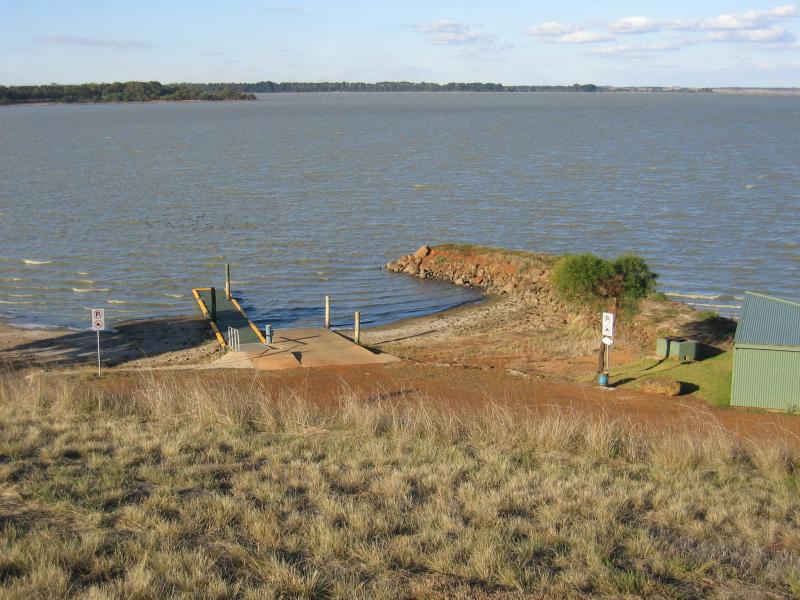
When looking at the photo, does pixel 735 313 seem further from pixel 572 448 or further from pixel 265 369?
pixel 572 448

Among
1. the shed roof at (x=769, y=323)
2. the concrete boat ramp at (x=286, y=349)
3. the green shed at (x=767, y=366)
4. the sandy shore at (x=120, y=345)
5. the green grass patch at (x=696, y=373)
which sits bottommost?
the sandy shore at (x=120, y=345)

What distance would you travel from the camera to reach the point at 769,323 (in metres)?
19.8

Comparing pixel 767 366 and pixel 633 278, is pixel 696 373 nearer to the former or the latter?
pixel 767 366

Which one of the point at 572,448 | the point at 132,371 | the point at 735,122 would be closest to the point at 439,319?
the point at 132,371

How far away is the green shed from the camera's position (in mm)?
19172

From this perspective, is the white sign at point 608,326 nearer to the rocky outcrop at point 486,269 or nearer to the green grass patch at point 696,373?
the green grass patch at point 696,373

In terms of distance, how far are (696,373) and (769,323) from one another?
105 inches

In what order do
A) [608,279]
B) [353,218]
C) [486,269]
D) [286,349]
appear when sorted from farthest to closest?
[353,218] → [486,269] → [608,279] → [286,349]

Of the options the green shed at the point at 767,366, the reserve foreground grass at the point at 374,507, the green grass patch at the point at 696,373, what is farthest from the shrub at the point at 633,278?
the reserve foreground grass at the point at 374,507

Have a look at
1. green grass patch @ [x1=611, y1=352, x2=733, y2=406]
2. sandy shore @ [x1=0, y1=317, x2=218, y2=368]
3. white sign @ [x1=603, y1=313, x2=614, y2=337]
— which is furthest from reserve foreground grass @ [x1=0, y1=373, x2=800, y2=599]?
sandy shore @ [x1=0, y1=317, x2=218, y2=368]

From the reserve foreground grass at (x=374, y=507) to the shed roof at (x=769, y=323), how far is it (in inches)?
212

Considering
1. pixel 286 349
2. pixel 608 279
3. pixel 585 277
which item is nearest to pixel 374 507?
pixel 286 349

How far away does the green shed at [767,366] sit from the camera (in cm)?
1917

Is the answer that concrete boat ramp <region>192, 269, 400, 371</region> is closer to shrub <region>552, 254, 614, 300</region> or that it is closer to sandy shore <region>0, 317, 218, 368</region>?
sandy shore <region>0, 317, 218, 368</region>
